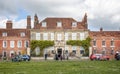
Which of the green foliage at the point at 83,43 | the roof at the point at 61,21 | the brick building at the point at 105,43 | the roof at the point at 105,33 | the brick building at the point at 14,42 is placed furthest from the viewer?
the brick building at the point at 14,42

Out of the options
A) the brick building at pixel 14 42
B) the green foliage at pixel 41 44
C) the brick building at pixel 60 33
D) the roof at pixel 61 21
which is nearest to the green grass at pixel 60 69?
the green foliage at pixel 41 44

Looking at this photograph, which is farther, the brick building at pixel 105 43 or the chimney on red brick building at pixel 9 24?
the chimney on red brick building at pixel 9 24

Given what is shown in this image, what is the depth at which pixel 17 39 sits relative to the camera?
105 meters

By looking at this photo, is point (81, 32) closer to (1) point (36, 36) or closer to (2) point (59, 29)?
(2) point (59, 29)

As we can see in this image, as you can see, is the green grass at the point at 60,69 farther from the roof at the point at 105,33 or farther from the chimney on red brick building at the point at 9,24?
the chimney on red brick building at the point at 9,24

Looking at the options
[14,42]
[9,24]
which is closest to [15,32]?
[14,42]

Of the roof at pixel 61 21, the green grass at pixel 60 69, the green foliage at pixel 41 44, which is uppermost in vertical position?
the roof at pixel 61 21

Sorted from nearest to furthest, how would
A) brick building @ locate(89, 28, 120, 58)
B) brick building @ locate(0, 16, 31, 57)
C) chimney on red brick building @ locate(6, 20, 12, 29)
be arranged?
brick building @ locate(89, 28, 120, 58), brick building @ locate(0, 16, 31, 57), chimney on red brick building @ locate(6, 20, 12, 29)

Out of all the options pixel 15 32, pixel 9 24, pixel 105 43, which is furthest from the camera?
pixel 9 24

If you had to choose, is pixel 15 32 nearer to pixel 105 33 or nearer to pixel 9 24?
pixel 9 24

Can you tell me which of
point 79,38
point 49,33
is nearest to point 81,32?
point 79,38

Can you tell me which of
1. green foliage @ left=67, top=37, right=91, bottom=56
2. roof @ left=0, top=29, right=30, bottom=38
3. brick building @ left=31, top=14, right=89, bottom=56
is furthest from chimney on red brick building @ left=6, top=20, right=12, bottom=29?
green foliage @ left=67, top=37, right=91, bottom=56

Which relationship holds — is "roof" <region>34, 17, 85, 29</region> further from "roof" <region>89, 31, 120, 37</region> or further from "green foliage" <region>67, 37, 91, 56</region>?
"roof" <region>89, 31, 120, 37</region>

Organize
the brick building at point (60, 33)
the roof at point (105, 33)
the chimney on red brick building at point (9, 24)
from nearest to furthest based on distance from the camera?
the brick building at point (60, 33), the roof at point (105, 33), the chimney on red brick building at point (9, 24)
